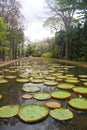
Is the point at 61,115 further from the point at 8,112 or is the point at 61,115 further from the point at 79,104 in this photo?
the point at 8,112

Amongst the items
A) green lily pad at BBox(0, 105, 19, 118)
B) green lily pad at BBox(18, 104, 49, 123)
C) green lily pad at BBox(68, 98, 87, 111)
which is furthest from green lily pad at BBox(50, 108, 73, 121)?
green lily pad at BBox(0, 105, 19, 118)

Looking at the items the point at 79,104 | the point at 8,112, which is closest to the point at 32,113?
the point at 8,112

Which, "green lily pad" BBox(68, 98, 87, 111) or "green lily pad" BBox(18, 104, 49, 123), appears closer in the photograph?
"green lily pad" BBox(18, 104, 49, 123)

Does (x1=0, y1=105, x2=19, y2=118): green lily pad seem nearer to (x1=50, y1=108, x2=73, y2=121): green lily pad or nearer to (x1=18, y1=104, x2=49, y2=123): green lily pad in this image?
(x1=18, y1=104, x2=49, y2=123): green lily pad

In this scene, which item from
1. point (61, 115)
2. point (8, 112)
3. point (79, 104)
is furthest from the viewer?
point (79, 104)

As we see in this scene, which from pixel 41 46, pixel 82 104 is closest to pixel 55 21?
pixel 41 46

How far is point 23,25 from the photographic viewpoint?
31781mm

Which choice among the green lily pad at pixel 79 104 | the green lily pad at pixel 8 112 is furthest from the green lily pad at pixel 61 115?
the green lily pad at pixel 8 112

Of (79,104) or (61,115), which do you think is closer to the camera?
(61,115)

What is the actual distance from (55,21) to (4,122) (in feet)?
92.5

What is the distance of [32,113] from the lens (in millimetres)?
2664

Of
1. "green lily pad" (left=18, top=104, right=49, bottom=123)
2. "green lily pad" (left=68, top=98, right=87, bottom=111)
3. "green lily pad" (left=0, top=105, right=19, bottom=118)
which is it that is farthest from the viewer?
"green lily pad" (left=68, top=98, right=87, bottom=111)

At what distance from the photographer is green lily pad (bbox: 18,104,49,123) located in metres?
2.49

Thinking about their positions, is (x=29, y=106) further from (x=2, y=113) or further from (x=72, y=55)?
(x=72, y=55)
